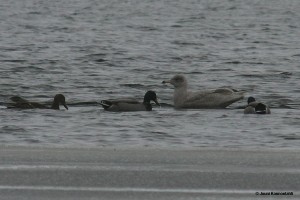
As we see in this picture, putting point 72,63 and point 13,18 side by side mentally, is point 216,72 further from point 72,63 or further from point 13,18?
point 13,18

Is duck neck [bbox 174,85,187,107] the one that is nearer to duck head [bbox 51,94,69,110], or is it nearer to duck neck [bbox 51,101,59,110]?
duck head [bbox 51,94,69,110]

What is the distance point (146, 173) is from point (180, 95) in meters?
11.4

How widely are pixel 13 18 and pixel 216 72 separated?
28.1m

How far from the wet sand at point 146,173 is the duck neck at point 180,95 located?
9046mm

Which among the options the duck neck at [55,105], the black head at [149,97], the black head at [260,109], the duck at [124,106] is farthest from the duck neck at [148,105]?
the black head at [260,109]

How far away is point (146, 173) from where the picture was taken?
10.8 meters

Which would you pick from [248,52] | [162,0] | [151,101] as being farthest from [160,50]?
[162,0]

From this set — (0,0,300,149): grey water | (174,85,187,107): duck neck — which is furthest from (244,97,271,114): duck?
(174,85,187,107): duck neck

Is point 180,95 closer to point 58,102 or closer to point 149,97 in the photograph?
point 149,97

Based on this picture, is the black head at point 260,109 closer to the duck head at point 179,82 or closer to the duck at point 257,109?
the duck at point 257,109

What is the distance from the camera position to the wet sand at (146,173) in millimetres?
9805

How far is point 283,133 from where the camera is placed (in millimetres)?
16125

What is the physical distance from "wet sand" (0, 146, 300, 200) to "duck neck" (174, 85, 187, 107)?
9046mm

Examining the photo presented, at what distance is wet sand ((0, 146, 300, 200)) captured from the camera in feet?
32.2
